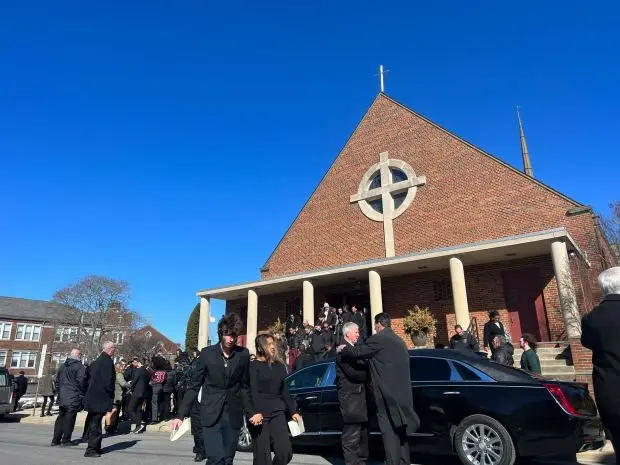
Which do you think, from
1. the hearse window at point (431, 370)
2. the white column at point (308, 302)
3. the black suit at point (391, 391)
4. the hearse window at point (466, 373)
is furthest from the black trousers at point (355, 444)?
the white column at point (308, 302)

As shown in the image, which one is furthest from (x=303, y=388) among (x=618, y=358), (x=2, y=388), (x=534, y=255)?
(x=2, y=388)

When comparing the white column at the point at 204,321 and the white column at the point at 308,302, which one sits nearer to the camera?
the white column at the point at 308,302

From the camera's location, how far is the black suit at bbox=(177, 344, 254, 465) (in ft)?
13.8

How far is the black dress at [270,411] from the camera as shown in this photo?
440 cm

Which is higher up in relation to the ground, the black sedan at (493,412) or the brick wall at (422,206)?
the brick wall at (422,206)

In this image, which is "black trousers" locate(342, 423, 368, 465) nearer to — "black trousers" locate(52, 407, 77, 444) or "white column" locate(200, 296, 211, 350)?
"black trousers" locate(52, 407, 77, 444)

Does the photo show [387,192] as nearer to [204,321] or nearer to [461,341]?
[204,321]

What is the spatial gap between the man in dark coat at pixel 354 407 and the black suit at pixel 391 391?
0.24 metres

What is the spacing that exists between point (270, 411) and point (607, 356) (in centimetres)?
288

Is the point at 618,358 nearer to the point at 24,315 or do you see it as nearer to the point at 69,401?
the point at 69,401

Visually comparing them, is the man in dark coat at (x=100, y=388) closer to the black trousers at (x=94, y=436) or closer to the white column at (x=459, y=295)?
the black trousers at (x=94, y=436)

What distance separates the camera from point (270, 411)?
14.7ft

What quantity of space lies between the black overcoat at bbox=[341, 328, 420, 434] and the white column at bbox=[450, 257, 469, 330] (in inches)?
397

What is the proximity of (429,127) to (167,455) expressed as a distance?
1753cm
